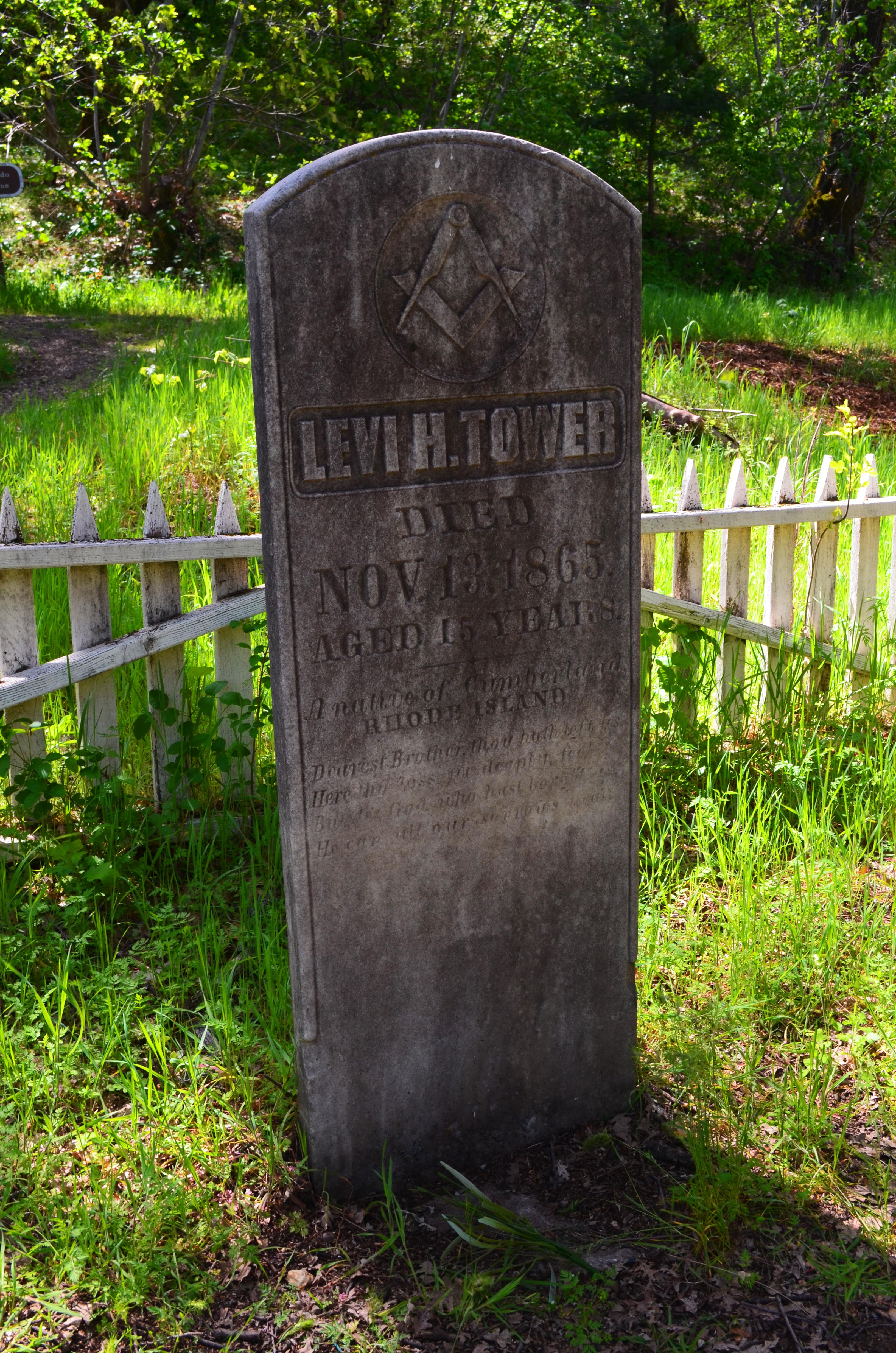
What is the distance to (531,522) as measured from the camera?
87.5 inches

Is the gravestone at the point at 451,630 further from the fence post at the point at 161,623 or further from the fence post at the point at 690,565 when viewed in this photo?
the fence post at the point at 690,565

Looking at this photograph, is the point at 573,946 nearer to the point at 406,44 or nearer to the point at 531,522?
the point at 531,522

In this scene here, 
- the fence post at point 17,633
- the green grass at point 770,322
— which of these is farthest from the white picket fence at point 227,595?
the green grass at point 770,322

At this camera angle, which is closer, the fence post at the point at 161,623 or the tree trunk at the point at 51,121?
the fence post at the point at 161,623

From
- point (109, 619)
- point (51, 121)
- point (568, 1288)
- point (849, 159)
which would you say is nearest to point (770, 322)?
point (849, 159)

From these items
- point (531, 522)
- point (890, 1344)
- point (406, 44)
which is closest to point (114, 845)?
point (531, 522)

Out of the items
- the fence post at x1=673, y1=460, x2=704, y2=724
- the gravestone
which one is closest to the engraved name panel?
the gravestone

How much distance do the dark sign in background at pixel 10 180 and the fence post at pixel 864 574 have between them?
143 inches

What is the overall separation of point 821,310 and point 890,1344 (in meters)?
10.1

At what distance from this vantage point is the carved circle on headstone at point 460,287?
1.98 meters

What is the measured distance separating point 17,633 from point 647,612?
83.9 inches

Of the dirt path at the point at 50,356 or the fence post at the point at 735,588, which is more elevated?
the dirt path at the point at 50,356

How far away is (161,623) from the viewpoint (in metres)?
3.43

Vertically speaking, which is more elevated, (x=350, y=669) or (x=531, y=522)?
(x=531, y=522)
